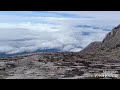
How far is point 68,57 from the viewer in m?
4.27

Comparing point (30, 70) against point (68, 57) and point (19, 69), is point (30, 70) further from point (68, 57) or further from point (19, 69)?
point (68, 57)
